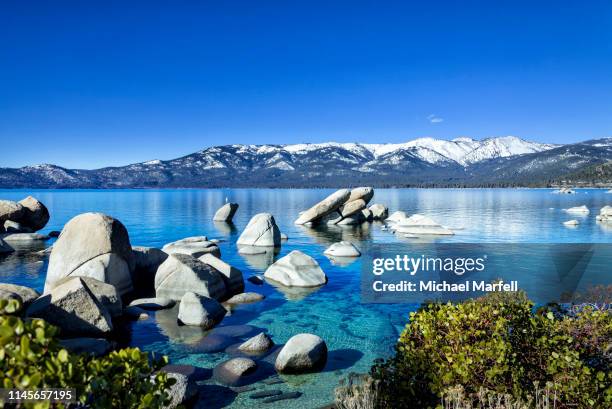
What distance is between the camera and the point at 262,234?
138 ft

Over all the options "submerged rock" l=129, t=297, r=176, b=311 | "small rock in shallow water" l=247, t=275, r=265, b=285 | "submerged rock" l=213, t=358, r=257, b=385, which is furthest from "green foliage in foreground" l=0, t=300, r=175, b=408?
"small rock in shallow water" l=247, t=275, r=265, b=285

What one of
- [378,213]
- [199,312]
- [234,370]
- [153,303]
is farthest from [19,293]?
[378,213]

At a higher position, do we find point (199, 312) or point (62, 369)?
point (62, 369)

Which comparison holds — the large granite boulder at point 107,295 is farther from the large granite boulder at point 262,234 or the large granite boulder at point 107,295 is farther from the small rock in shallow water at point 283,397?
the large granite boulder at point 262,234

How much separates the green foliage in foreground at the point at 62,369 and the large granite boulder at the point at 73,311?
1242 centimetres

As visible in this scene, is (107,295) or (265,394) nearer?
(265,394)

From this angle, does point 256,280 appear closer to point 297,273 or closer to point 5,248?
point 297,273

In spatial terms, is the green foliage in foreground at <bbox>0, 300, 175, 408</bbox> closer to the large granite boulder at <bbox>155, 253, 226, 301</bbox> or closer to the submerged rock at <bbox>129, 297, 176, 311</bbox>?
the submerged rock at <bbox>129, 297, 176, 311</bbox>

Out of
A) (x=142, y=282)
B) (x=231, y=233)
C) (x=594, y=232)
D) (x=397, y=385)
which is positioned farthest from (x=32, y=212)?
(x=594, y=232)

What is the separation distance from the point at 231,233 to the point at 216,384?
138 feet

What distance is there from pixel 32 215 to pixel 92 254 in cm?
3876

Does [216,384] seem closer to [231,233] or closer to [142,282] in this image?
[142,282]

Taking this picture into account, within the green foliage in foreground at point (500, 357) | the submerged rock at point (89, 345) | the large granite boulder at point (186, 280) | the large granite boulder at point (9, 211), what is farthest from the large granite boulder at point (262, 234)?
the green foliage in foreground at point (500, 357)

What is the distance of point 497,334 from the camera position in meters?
7.32
